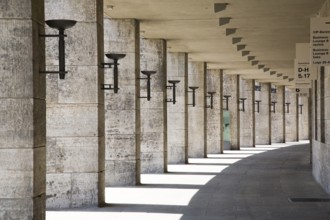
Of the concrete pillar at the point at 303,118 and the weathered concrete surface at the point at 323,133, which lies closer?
the weathered concrete surface at the point at 323,133

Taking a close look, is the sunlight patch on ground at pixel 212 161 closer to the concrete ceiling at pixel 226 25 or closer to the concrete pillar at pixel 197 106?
the concrete pillar at pixel 197 106

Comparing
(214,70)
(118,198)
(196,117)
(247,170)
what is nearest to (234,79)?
(214,70)

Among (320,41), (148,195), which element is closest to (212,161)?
(148,195)

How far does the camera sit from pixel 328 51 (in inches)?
526

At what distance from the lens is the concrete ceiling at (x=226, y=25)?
16.6m

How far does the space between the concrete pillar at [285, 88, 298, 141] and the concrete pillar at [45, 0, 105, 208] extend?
3950 cm

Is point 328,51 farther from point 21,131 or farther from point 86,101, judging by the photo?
point 21,131

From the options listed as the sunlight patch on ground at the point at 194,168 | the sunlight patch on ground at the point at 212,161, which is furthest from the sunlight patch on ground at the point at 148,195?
the sunlight patch on ground at the point at 212,161

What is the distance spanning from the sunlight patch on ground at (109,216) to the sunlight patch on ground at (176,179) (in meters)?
6.09

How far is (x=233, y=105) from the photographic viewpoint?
3947 centimetres

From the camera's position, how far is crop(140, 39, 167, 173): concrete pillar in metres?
22.5

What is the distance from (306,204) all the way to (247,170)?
943 cm

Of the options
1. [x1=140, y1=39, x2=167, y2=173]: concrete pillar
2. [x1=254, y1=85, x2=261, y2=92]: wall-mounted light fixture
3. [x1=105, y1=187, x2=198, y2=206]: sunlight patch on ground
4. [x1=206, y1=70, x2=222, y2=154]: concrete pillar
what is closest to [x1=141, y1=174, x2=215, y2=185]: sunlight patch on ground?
[x1=140, y1=39, x2=167, y2=173]: concrete pillar

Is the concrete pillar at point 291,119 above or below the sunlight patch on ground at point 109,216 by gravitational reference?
above
